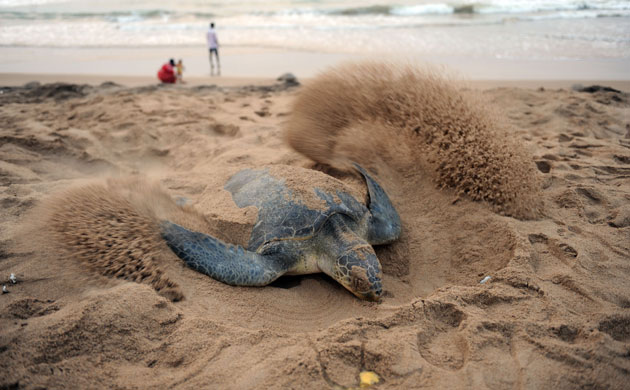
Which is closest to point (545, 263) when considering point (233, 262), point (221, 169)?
point (233, 262)

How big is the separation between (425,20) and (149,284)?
13.7m

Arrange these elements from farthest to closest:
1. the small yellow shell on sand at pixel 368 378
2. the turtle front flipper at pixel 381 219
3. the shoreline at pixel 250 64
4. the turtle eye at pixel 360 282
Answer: the shoreline at pixel 250 64 → the turtle front flipper at pixel 381 219 → the turtle eye at pixel 360 282 → the small yellow shell on sand at pixel 368 378

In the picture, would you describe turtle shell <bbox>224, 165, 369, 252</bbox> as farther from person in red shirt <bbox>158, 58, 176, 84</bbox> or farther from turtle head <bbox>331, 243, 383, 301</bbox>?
person in red shirt <bbox>158, 58, 176, 84</bbox>

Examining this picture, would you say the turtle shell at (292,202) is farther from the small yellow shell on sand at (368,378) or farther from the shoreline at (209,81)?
the shoreline at (209,81)

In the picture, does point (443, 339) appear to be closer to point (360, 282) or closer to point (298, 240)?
point (360, 282)

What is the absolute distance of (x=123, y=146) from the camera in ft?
13.8

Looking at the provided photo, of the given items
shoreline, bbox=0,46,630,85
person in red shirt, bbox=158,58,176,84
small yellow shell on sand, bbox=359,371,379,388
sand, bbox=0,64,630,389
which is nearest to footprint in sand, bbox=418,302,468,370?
sand, bbox=0,64,630,389

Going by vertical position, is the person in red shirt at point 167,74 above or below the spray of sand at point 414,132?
above

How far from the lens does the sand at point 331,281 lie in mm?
1649

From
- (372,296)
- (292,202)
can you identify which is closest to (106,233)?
(292,202)

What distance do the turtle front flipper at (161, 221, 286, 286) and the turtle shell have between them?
15 cm

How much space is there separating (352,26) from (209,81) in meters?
7.03

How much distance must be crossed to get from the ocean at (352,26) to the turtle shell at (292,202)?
716cm

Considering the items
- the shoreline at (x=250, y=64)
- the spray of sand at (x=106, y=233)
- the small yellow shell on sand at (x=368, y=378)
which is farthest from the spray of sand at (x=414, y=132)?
the shoreline at (x=250, y=64)
